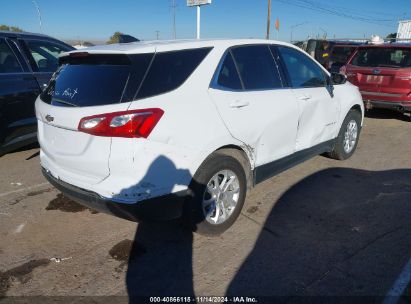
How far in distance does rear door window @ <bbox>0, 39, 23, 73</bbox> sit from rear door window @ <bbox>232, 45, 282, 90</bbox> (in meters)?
3.34

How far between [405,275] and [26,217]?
3563mm

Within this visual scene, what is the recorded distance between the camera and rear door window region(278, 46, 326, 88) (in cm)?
412

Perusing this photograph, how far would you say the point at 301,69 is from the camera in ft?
14.3

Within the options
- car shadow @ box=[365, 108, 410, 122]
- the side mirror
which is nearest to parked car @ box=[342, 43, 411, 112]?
car shadow @ box=[365, 108, 410, 122]

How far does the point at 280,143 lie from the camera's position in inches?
154

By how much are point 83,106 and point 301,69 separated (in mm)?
2686

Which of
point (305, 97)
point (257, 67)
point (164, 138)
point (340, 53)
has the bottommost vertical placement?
point (164, 138)

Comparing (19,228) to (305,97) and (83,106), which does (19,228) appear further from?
(305,97)

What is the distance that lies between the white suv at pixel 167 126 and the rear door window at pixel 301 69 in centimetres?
22

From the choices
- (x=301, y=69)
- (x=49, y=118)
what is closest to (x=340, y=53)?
(x=301, y=69)

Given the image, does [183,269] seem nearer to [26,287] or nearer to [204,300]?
[204,300]

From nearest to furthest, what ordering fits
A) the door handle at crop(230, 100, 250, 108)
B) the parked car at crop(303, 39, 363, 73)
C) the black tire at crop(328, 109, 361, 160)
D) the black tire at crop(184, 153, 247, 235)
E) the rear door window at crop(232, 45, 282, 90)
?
1. the black tire at crop(184, 153, 247, 235)
2. the door handle at crop(230, 100, 250, 108)
3. the rear door window at crop(232, 45, 282, 90)
4. the black tire at crop(328, 109, 361, 160)
5. the parked car at crop(303, 39, 363, 73)

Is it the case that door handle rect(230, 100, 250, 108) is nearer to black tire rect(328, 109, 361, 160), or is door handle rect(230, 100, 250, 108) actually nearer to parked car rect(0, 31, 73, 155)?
black tire rect(328, 109, 361, 160)

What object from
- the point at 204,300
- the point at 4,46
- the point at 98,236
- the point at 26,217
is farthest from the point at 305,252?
the point at 4,46
